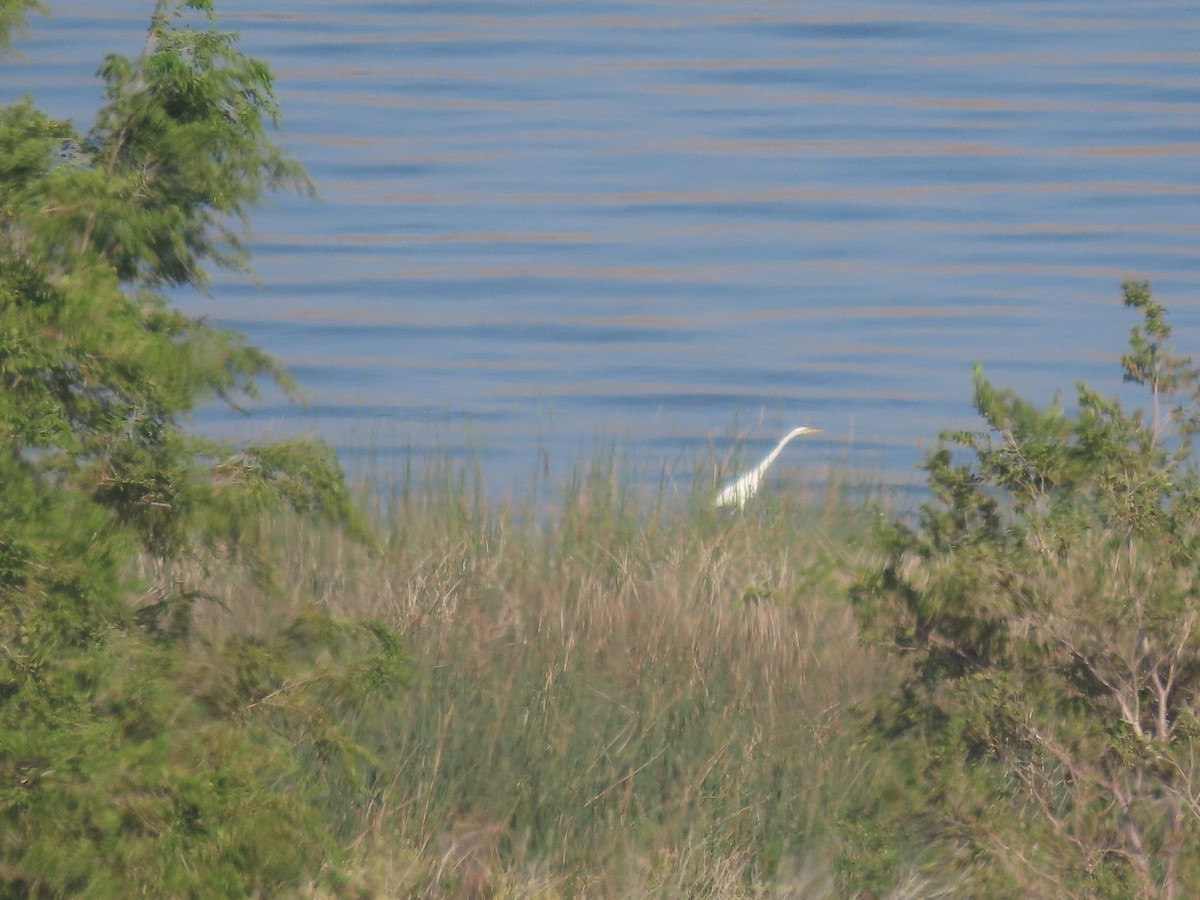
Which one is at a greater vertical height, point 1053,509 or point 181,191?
point 181,191

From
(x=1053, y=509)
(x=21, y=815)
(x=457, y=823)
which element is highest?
(x=1053, y=509)

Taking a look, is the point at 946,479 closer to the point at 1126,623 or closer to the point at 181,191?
the point at 1126,623

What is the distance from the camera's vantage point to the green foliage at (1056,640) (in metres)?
4.50

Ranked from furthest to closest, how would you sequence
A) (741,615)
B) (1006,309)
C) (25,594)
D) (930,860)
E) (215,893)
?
1. (1006,309)
2. (741,615)
3. (930,860)
4. (215,893)
5. (25,594)

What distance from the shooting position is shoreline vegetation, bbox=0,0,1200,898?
3.87 metres

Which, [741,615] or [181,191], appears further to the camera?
[741,615]

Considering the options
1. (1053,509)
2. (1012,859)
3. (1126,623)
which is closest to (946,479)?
(1053,509)

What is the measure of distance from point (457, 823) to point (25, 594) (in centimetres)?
212

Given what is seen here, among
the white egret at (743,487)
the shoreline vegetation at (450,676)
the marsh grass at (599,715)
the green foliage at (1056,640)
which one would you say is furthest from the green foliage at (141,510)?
the white egret at (743,487)

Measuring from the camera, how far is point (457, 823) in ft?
18.4

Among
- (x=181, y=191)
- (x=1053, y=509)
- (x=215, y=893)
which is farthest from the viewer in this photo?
(x=1053, y=509)

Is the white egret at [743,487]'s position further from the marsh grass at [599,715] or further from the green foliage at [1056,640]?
the green foliage at [1056,640]

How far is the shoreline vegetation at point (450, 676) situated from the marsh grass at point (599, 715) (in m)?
0.02

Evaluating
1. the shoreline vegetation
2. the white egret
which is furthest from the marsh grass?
the white egret
